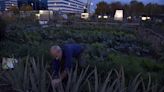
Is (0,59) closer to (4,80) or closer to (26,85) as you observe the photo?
(4,80)

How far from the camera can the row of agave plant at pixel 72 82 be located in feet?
18.1

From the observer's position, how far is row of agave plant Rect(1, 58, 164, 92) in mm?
5512

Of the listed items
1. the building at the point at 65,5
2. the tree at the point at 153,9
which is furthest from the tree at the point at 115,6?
the building at the point at 65,5

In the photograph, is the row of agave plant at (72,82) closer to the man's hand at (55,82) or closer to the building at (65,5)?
the man's hand at (55,82)

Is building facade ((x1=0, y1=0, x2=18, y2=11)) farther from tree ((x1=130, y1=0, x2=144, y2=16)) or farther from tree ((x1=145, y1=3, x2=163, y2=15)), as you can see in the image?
tree ((x1=145, y1=3, x2=163, y2=15))

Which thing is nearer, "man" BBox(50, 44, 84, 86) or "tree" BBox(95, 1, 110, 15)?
"man" BBox(50, 44, 84, 86)

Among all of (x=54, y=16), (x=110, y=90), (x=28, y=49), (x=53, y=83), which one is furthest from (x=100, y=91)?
(x=54, y=16)

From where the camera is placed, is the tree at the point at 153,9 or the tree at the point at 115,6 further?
the tree at the point at 115,6

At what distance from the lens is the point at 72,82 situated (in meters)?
5.93

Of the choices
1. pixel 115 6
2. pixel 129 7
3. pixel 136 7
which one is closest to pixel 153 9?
pixel 136 7

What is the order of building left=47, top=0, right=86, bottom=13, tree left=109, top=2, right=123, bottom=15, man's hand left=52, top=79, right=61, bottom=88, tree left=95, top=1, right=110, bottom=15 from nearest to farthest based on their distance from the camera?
man's hand left=52, top=79, right=61, bottom=88
building left=47, top=0, right=86, bottom=13
tree left=95, top=1, right=110, bottom=15
tree left=109, top=2, right=123, bottom=15

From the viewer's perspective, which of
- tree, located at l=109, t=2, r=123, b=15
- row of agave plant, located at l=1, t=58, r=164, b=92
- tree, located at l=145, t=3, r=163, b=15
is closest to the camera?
row of agave plant, located at l=1, t=58, r=164, b=92

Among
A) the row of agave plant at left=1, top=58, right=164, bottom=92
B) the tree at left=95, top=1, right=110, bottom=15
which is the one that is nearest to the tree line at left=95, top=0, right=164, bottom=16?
the tree at left=95, top=1, right=110, bottom=15

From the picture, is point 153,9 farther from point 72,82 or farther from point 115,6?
point 72,82
